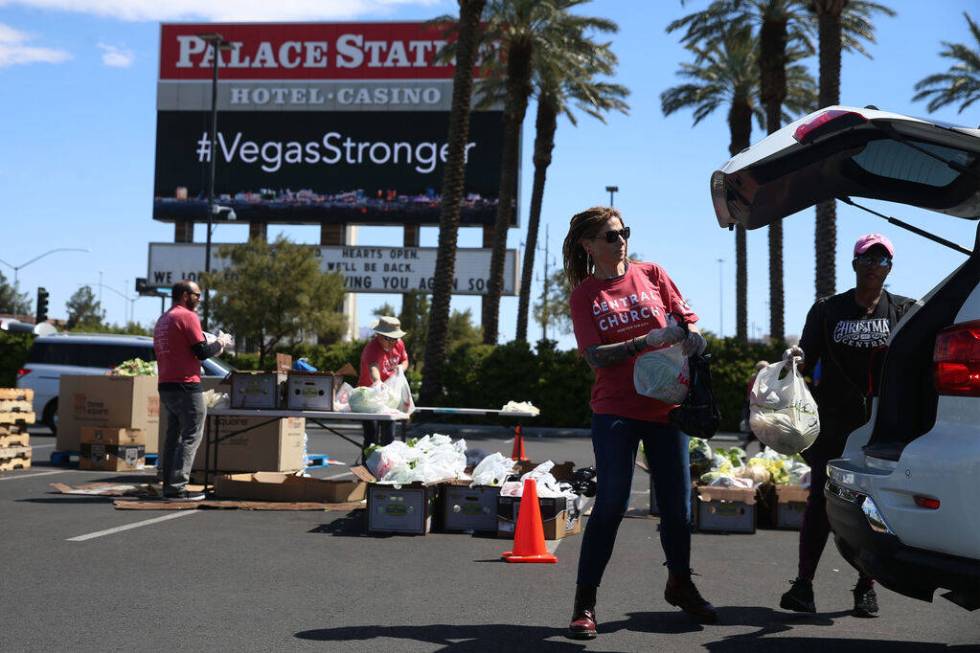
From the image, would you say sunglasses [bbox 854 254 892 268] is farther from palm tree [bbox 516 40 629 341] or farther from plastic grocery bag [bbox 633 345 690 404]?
palm tree [bbox 516 40 629 341]

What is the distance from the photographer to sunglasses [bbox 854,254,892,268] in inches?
230

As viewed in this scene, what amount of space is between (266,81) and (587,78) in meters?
19.4

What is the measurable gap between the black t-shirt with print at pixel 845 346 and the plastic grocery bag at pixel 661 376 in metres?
1.11

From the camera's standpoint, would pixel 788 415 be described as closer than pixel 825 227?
Yes

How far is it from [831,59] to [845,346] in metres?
19.4

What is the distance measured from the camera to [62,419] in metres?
14.7

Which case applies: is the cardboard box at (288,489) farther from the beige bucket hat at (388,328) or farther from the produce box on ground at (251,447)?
the beige bucket hat at (388,328)

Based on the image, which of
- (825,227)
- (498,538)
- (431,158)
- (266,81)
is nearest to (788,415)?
(498,538)

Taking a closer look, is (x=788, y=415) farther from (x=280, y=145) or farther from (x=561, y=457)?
(x=280, y=145)

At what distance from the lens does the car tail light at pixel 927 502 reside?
3.78 metres

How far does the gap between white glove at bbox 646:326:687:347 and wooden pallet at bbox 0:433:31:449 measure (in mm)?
10779

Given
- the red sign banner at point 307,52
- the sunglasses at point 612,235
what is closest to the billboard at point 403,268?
the red sign banner at point 307,52

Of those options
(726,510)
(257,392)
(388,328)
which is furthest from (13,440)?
(726,510)

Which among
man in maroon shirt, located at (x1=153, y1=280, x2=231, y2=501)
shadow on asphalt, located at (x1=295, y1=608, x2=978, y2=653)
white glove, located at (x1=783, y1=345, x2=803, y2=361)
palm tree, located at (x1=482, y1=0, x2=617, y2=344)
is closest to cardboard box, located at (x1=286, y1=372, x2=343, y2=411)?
man in maroon shirt, located at (x1=153, y1=280, x2=231, y2=501)
